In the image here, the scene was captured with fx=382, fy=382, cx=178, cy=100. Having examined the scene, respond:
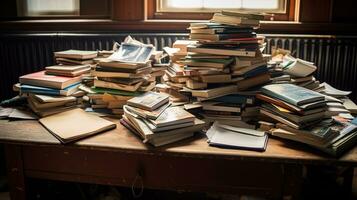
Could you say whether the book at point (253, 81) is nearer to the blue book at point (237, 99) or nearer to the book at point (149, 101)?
the blue book at point (237, 99)

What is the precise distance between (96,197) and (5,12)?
5.77 feet

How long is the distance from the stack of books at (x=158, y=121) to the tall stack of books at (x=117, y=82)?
0.14 metres

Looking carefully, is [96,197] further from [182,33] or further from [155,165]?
[182,33]

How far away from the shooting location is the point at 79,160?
1471 millimetres

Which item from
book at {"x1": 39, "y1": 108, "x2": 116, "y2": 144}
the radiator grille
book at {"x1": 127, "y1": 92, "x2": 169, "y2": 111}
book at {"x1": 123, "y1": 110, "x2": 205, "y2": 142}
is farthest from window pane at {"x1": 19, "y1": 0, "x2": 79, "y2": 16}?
book at {"x1": 123, "y1": 110, "x2": 205, "y2": 142}

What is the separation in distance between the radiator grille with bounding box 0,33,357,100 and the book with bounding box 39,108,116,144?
112 centimetres

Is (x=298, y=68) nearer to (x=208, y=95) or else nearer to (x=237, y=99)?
(x=237, y=99)

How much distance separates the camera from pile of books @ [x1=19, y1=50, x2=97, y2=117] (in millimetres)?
1740

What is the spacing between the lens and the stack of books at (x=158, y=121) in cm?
141

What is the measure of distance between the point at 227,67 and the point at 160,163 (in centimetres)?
53

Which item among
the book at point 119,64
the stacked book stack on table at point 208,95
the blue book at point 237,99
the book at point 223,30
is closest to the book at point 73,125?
the stacked book stack on table at point 208,95

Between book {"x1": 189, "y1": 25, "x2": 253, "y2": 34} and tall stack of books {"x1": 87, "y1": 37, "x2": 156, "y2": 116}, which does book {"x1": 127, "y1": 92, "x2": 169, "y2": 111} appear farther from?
book {"x1": 189, "y1": 25, "x2": 253, "y2": 34}

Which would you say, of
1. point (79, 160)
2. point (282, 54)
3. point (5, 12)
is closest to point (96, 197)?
point (79, 160)

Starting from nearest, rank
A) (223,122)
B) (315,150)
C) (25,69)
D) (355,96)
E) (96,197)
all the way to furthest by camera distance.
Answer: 1. (315,150)
2. (223,122)
3. (96,197)
4. (355,96)
5. (25,69)
